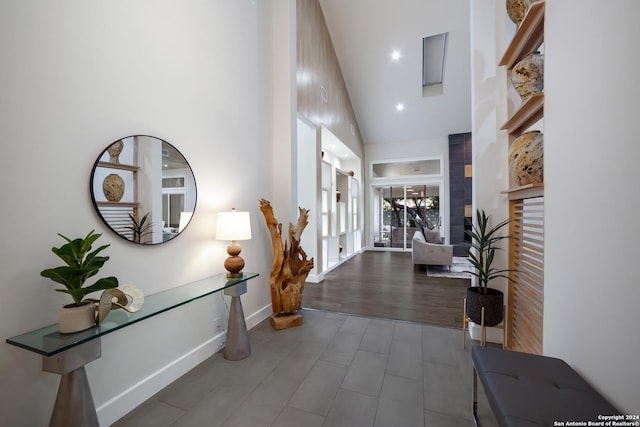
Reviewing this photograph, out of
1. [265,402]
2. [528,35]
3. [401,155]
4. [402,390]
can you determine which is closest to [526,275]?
[402,390]

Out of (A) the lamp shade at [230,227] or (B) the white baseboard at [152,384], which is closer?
(B) the white baseboard at [152,384]

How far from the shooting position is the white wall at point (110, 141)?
1205 mm

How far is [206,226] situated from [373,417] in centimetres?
190

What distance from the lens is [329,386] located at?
72.9 inches

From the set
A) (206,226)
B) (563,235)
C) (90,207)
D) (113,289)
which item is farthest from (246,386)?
(563,235)

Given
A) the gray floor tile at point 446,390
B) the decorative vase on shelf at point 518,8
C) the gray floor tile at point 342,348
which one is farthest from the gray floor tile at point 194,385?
the decorative vase on shelf at point 518,8

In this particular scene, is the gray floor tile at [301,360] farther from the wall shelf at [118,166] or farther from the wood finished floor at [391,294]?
the wall shelf at [118,166]

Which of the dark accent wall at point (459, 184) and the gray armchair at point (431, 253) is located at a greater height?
the dark accent wall at point (459, 184)

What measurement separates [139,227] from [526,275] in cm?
288

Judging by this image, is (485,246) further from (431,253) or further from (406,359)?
(431,253)

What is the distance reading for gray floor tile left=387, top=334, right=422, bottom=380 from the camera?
2010 mm

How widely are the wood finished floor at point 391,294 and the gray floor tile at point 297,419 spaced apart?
1692 millimetres

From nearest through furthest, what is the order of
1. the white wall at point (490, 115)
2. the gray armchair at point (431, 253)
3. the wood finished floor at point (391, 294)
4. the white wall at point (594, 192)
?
the white wall at point (594, 192) < the white wall at point (490, 115) < the wood finished floor at point (391, 294) < the gray armchair at point (431, 253)

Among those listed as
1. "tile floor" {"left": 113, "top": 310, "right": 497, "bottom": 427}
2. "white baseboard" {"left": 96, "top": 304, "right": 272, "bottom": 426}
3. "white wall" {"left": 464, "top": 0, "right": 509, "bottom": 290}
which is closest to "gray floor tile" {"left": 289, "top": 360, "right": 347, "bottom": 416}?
"tile floor" {"left": 113, "top": 310, "right": 497, "bottom": 427}
